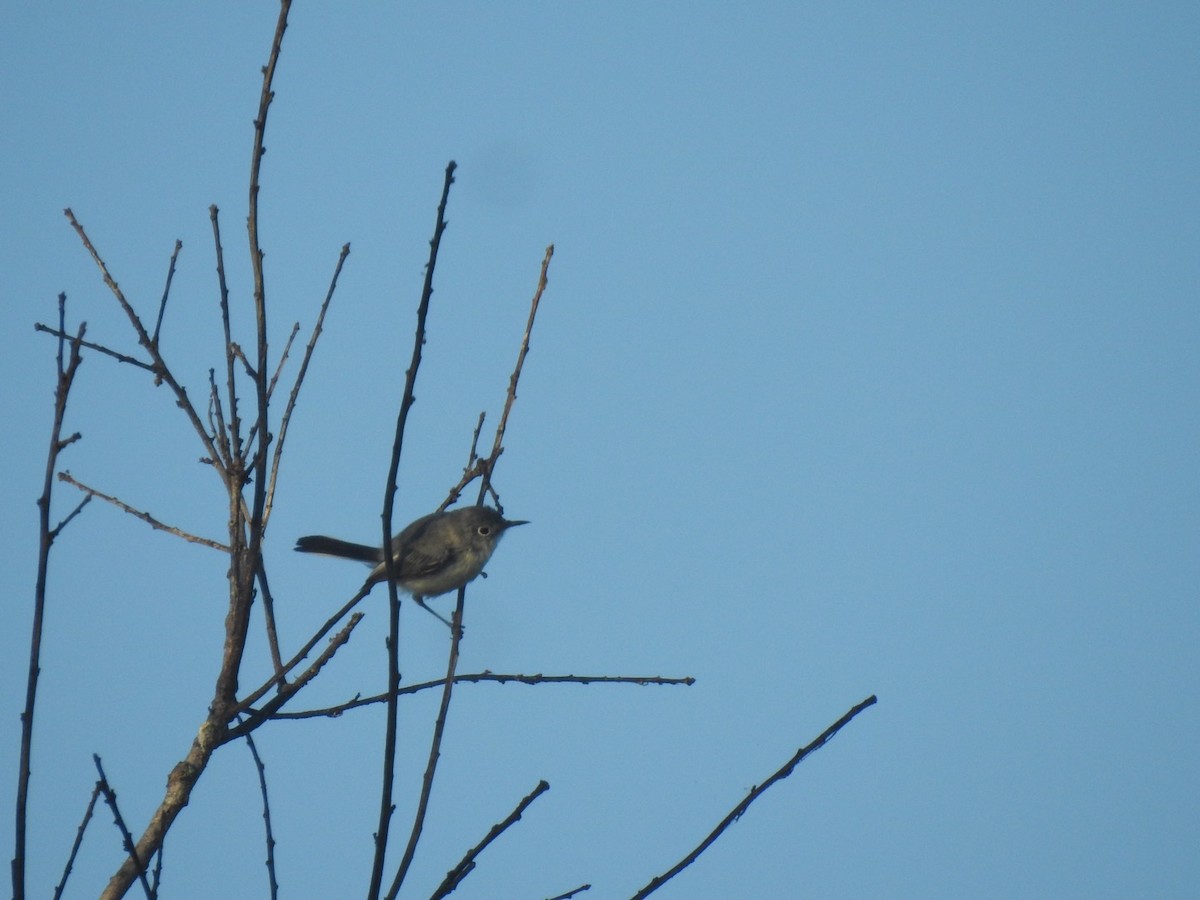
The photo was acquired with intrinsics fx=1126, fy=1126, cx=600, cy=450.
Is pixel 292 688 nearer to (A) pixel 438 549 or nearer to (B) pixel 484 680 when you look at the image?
(B) pixel 484 680

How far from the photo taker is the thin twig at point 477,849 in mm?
2682

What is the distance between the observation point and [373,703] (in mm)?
3457

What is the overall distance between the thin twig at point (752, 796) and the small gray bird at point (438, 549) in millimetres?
4170

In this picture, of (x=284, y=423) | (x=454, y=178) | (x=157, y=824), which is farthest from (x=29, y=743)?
(x=454, y=178)

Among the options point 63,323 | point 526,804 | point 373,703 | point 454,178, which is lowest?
point 526,804

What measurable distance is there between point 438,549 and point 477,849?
4.21 meters

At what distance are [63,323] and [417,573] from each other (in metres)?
4.07

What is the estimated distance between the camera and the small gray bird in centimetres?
688

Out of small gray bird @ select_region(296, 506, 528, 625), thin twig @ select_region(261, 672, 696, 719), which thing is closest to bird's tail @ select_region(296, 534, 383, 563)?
small gray bird @ select_region(296, 506, 528, 625)

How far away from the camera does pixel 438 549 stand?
688 cm

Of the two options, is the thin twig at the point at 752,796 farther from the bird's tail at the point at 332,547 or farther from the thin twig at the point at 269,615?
the bird's tail at the point at 332,547

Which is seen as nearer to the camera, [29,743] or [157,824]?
[29,743]

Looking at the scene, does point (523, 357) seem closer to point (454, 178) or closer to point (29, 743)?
point (454, 178)

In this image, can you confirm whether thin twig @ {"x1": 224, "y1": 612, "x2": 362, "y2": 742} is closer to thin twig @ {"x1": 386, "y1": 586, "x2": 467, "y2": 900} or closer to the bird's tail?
thin twig @ {"x1": 386, "y1": 586, "x2": 467, "y2": 900}
